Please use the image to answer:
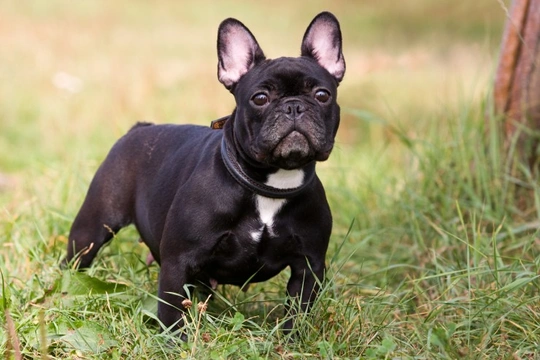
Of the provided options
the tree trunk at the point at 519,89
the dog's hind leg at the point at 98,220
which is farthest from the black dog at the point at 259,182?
the tree trunk at the point at 519,89

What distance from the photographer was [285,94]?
3.45 metres

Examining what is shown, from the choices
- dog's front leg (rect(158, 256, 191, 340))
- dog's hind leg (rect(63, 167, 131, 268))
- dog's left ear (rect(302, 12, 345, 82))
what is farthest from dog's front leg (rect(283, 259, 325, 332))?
dog's hind leg (rect(63, 167, 131, 268))

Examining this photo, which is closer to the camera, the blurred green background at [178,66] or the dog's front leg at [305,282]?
the dog's front leg at [305,282]

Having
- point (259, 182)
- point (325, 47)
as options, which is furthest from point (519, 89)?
→ point (259, 182)

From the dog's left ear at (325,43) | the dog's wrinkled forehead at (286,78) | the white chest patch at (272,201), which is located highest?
the dog's left ear at (325,43)

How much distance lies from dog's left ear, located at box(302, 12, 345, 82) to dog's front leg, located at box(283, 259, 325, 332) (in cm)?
86

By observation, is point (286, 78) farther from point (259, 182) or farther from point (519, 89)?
point (519, 89)

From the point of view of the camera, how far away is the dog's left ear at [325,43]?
3766 mm

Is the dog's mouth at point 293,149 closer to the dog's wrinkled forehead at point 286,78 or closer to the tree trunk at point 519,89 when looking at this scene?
the dog's wrinkled forehead at point 286,78

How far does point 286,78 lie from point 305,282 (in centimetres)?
90

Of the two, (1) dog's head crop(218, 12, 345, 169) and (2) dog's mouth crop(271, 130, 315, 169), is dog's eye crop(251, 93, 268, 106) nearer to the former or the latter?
(1) dog's head crop(218, 12, 345, 169)

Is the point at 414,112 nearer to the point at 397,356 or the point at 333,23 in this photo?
the point at 333,23

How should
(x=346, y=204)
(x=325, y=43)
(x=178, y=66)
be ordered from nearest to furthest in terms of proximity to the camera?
(x=325, y=43) < (x=346, y=204) < (x=178, y=66)

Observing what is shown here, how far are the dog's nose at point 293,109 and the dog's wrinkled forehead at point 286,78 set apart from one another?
0.11 m
